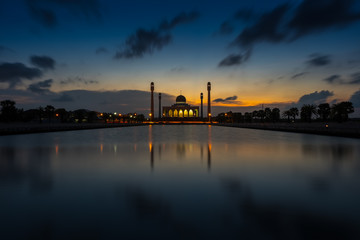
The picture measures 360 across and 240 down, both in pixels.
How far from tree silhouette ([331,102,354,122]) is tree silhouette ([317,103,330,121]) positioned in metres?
7.98

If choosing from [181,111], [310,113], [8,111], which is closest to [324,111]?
[310,113]

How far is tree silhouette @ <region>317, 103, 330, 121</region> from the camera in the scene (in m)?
93.4

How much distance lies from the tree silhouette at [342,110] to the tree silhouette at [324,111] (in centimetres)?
798

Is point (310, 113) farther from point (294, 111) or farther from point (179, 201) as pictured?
point (179, 201)

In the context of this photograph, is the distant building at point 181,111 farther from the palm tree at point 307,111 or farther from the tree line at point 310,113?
the palm tree at point 307,111

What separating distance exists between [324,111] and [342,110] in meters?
14.3

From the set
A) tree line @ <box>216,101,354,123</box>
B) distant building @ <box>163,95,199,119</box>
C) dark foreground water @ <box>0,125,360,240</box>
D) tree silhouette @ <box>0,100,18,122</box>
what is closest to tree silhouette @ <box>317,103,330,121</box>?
tree line @ <box>216,101,354,123</box>

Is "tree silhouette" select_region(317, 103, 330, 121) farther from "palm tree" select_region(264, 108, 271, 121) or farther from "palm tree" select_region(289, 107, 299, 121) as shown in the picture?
"palm tree" select_region(264, 108, 271, 121)

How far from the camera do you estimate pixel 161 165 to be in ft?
37.5

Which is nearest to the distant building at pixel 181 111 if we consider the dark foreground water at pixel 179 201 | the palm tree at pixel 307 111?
the palm tree at pixel 307 111

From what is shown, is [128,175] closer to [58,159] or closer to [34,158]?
[58,159]

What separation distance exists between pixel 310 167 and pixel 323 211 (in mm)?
5997

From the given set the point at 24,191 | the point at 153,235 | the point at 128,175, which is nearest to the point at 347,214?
the point at 153,235

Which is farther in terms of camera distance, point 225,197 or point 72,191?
point 72,191
